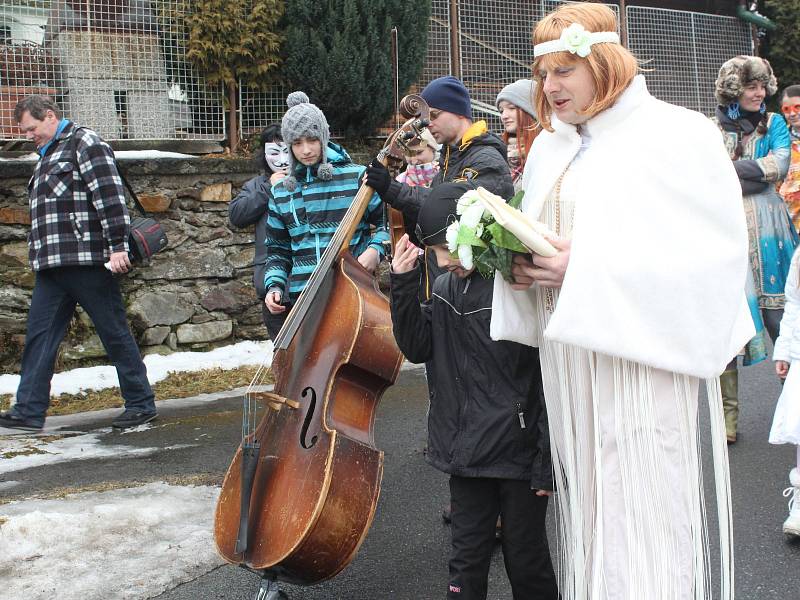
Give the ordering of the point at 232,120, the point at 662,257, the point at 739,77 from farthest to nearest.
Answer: the point at 232,120, the point at 739,77, the point at 662,257

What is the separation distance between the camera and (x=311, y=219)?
490 cm

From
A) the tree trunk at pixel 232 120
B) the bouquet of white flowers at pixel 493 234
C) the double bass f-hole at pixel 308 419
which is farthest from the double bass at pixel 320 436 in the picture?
the tree trunk at pixel 232 120

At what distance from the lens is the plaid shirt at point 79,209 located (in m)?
6.37

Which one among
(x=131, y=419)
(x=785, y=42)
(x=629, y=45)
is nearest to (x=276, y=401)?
(x=131, y=419)

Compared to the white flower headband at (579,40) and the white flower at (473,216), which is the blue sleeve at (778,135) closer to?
the white flower headband at (579,40)

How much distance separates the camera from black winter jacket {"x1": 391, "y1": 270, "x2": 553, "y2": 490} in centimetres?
308

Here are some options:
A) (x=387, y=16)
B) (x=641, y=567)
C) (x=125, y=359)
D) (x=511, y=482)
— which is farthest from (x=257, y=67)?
(x=641, y=567)

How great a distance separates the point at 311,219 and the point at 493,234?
2.47 m

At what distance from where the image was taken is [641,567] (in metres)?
2.55

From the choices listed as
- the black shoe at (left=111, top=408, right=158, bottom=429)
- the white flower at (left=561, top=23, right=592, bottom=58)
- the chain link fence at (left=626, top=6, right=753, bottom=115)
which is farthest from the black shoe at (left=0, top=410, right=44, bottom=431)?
the chain link fence at (left=626, top=6, right=753, bottom=115)

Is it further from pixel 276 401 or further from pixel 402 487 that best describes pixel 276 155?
A: pixel 276 401

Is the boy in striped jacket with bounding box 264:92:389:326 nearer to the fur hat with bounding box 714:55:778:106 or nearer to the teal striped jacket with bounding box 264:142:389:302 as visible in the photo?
the teal striped jacket with bounding box 264:142:389:302

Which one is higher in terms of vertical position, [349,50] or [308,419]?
[349,50]

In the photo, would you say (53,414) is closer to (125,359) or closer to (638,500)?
(125,359)
